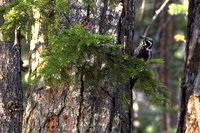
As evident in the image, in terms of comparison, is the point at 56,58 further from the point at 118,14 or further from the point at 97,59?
the point at 118,14

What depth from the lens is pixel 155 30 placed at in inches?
475

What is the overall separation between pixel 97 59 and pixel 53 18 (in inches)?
18.6

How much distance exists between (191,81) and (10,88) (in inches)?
63.9

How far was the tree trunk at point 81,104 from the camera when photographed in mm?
3588

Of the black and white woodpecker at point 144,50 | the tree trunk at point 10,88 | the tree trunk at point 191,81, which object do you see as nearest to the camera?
the tree trunk at point 10,88

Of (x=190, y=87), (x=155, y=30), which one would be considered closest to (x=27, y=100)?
(x=190, y=87)

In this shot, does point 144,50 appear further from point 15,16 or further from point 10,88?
point 15,16

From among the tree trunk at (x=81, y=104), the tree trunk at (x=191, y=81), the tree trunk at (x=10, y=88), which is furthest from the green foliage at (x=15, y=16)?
the tree trunk at (x=191, y=81)

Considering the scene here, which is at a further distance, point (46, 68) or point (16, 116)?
point (16, 116)

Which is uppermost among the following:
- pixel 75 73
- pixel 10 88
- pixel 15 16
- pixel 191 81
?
pixel 15 16

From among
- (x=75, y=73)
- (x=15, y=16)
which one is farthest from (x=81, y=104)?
(x=15, y=16)

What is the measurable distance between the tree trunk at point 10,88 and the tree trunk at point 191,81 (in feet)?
5.04

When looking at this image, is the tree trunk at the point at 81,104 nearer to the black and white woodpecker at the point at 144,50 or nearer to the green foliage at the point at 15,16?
the green foliage at the point at 15,16

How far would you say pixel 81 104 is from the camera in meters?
3.59
